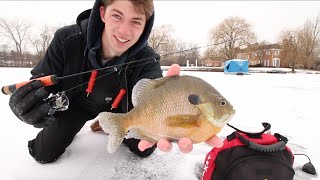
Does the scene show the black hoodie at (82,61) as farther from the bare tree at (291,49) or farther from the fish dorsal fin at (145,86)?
the bare tree at (291,49)

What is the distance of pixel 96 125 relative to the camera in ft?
10.1

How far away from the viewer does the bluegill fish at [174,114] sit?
1.44 meters

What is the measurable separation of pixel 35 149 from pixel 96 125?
79 cm

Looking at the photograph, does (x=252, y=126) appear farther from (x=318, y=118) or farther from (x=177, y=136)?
(x=177, y=136)

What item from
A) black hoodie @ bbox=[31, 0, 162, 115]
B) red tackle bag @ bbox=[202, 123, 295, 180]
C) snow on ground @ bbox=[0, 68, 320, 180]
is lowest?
snow on ground @ bbox=[0, 68, 320, 180]

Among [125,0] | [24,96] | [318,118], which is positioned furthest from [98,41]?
[318,118]

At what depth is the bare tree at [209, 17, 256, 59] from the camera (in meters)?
44.4

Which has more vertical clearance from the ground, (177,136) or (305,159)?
(177,136)

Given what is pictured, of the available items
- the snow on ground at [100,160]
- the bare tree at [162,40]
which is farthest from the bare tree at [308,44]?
the snow on ground at [100,160]

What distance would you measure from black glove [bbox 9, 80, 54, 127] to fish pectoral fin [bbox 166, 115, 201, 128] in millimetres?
1119

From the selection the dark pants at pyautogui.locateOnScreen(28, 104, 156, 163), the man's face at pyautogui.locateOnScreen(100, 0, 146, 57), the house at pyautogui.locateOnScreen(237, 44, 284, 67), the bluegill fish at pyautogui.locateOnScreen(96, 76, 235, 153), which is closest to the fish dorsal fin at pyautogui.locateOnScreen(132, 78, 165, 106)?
the bluegill fish at pyautogui.locateOnScreen(96, 76, 235, 153)

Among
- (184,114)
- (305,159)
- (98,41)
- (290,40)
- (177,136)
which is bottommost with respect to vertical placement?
(305,159)

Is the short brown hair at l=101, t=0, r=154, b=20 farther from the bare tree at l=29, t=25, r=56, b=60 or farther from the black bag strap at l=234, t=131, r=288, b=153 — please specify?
the bare tree at l=29, t=25, r=56, b=60

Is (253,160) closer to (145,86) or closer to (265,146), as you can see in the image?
(265,146)
